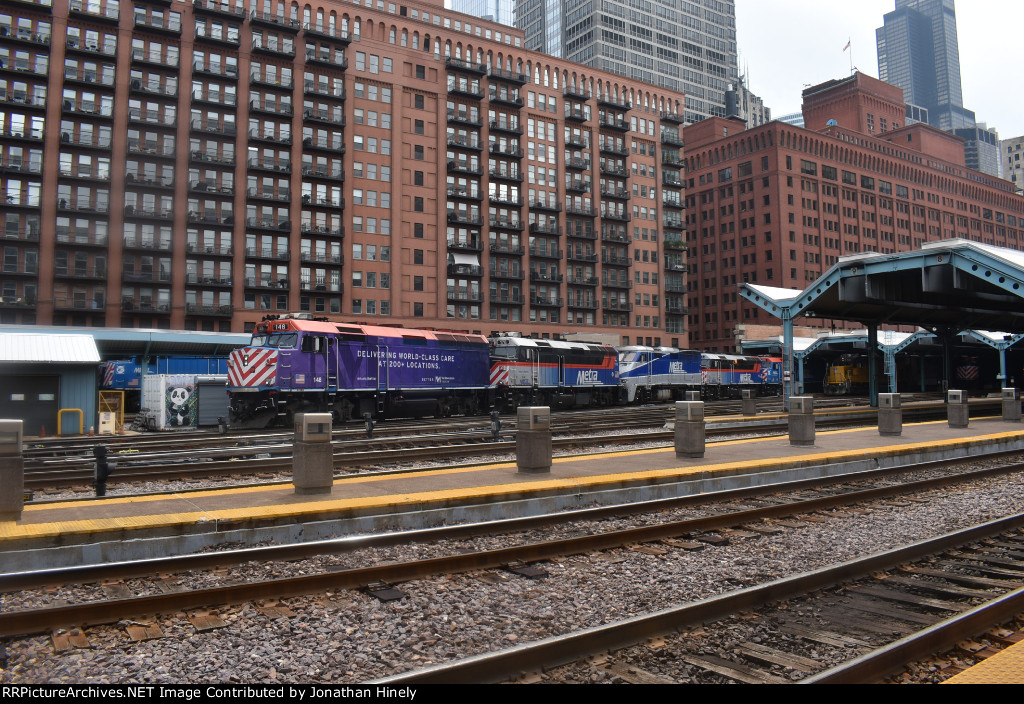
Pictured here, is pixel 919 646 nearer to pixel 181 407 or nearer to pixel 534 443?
pixel 534 443

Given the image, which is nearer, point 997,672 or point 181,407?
point 997,672

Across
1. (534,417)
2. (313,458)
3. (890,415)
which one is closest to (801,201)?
(890,415)

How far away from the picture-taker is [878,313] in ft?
101

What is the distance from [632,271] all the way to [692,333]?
115 feet

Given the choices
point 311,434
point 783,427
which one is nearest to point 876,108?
point 783,427

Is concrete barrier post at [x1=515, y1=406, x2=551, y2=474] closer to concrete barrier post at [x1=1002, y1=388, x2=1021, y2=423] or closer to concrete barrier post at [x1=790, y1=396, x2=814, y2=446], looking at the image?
concrete barrier post at [x1=790, y1=396, x2=814, y2=446]

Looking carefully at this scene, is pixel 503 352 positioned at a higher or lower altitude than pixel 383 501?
higher

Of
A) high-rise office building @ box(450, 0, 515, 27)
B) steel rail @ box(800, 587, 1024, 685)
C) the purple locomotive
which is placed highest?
high-rise office building @ box(450, 0, 515, 27)

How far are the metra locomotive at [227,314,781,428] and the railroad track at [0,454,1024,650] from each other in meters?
A: 18.6

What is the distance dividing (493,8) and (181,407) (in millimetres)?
177320

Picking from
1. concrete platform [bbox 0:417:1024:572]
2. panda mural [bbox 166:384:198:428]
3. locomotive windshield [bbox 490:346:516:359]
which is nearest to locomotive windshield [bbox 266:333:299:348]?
panda mural [bbox 166:384:198:428]

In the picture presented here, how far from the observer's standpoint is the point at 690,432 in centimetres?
1555

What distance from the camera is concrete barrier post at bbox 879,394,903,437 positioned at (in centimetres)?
2048

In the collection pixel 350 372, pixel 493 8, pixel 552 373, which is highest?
pixel 493 8
